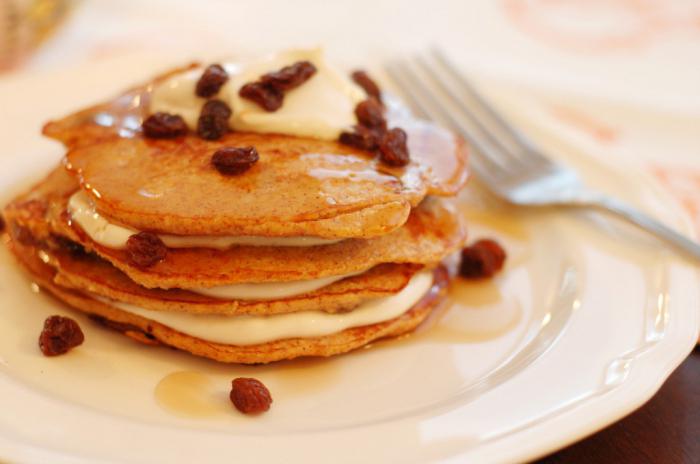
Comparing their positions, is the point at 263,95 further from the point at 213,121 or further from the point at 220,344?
the point at 220,344

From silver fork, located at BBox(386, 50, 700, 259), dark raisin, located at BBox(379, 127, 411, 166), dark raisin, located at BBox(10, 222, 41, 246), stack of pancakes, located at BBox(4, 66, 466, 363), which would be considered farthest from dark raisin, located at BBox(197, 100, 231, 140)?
silver fork, located at BBox(386, 50, 700, 259)

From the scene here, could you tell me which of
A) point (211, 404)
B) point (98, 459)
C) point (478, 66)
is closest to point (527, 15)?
point (478, 66)

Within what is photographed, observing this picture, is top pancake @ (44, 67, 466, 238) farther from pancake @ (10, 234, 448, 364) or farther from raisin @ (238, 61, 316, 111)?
pancake @ (10, 234, 448, 364)

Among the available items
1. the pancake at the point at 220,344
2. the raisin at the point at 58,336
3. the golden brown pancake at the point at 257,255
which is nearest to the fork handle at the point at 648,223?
the golden brown pancake at the point at 257,255

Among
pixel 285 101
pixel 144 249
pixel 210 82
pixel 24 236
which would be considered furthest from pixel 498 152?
pixel 24 236

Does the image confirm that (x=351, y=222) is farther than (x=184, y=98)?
No

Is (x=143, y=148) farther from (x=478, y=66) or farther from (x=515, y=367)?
(x=478, y=66)

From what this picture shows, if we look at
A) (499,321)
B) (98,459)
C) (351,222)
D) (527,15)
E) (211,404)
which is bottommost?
(527,15)
